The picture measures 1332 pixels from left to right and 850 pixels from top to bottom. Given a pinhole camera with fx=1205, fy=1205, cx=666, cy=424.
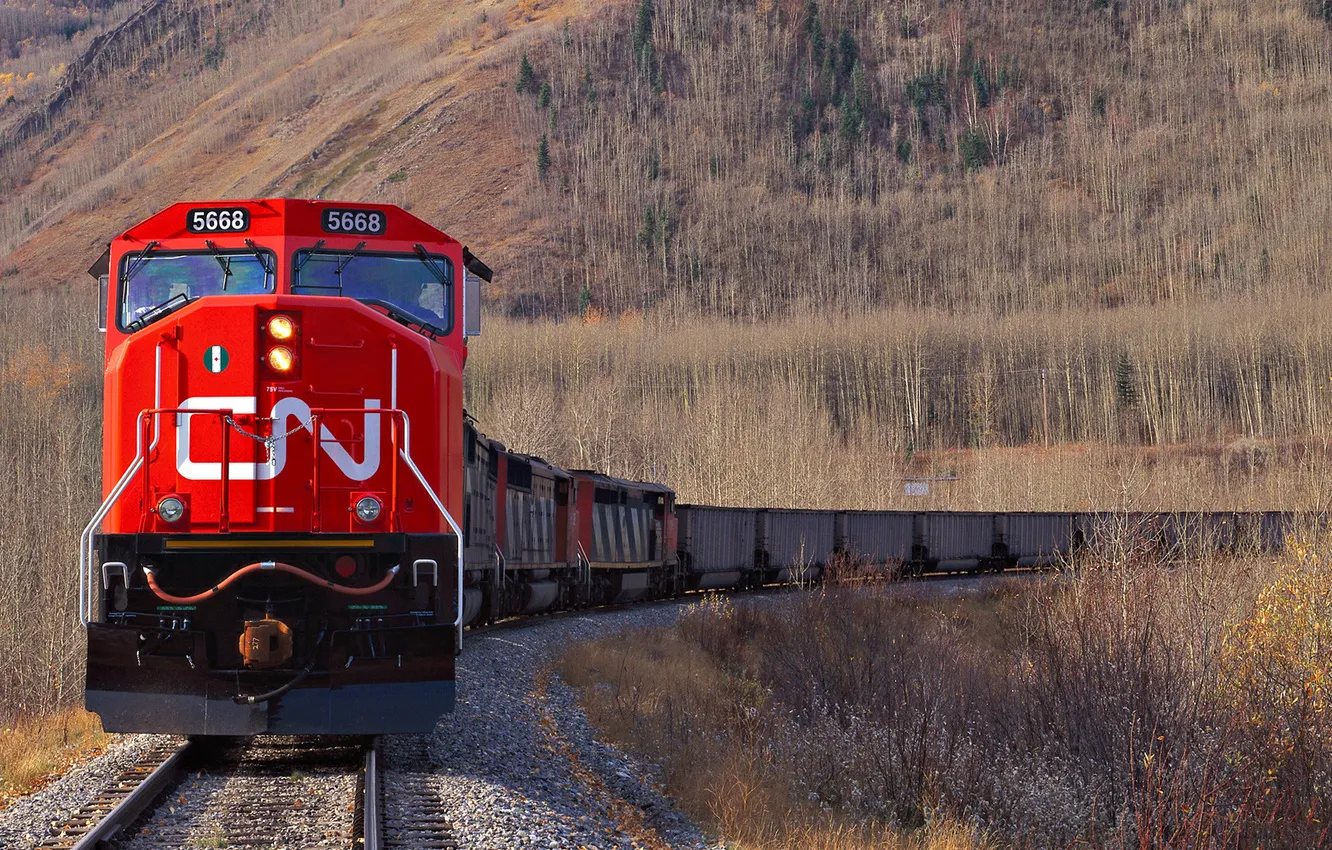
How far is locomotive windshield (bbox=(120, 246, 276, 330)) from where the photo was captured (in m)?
9.95

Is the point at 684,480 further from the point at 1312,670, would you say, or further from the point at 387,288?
the point at 387,288

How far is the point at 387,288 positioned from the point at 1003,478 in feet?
200

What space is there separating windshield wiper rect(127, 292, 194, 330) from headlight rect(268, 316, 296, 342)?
99 centimetres

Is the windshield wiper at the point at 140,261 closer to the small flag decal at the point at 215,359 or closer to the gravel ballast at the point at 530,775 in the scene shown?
the small flag decal at the point at 215,359

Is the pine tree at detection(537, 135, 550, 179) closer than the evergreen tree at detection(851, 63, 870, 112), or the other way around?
the pine tree at detection(537, 135, 550, 179)

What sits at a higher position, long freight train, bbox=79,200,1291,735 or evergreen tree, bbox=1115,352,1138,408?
evergreen tree, bbox=1115,352,1138,408

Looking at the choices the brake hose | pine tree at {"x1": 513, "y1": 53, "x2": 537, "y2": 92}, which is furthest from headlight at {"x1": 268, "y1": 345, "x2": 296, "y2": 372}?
pine tree at {"x1": 513, "y1": 53, "x2": 537, "y2": 92}

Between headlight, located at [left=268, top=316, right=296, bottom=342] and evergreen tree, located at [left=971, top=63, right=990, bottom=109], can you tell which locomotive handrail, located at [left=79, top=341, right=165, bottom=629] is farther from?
evergreen tree, located at [left=971, top=63, right=990, bottom=109]

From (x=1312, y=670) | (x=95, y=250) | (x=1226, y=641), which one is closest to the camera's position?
(x=1312, y=670)

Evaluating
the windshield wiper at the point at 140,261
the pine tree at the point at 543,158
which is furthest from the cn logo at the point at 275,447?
the pine tree at the point at 543,158

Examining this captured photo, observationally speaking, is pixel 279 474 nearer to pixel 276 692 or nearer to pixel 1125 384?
pixel 276 692

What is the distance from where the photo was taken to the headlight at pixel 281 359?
9.42 m

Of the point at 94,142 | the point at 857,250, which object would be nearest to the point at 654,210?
the point at 857,250

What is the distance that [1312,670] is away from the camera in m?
15.2
